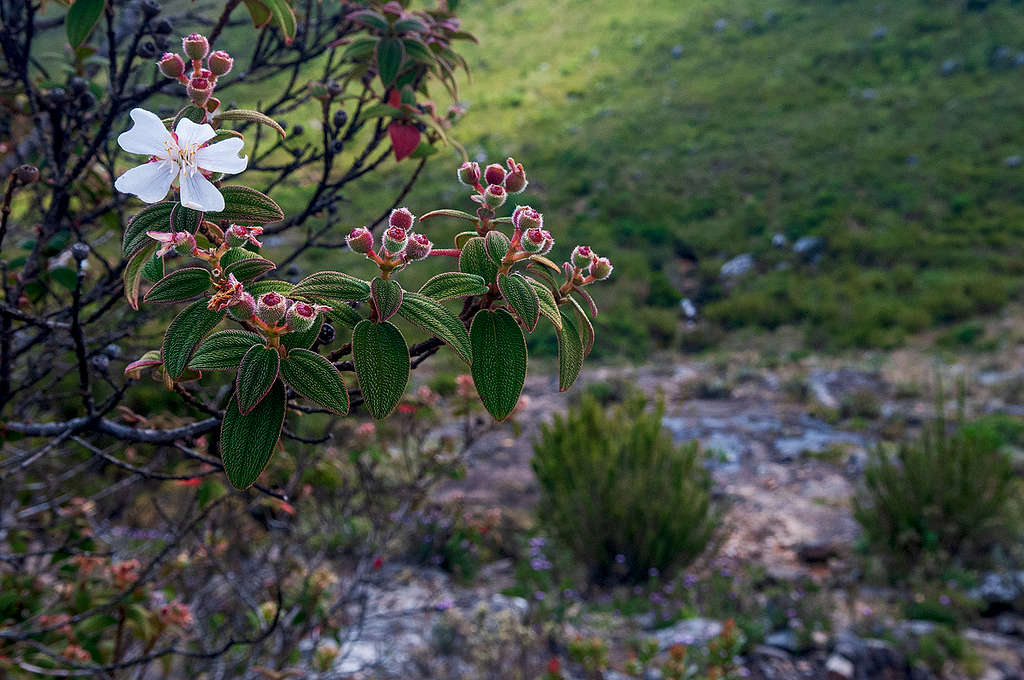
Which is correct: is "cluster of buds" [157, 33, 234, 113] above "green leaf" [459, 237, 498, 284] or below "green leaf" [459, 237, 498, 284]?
above

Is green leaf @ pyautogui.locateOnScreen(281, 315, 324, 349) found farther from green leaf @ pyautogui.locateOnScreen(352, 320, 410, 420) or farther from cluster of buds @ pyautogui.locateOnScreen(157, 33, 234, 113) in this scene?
cluster of buds @ pyautogui.locateOnScreen(157, 33, 234, 113)

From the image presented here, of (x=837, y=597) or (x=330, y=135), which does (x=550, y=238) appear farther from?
(x=837, y=597)

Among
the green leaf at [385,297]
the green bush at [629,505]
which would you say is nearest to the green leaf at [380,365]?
the green leaf at [385,297]

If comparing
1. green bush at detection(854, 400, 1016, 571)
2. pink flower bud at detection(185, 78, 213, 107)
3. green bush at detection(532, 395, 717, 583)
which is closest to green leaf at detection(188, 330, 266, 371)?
pink flower bud at detection(185, 78, 213, 107)

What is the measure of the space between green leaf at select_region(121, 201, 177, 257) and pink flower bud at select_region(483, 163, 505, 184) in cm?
31

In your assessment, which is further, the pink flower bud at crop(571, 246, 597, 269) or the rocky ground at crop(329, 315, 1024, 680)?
the rocky ground at crop(329, 315, 1024, 680)

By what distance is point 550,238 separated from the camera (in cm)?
59

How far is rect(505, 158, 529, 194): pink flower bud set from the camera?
0.66m

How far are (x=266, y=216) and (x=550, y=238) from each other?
0.26 m

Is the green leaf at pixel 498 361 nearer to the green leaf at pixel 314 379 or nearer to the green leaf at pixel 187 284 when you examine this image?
the green leaf at pixel 314 379

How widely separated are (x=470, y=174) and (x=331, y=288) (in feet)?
0.77

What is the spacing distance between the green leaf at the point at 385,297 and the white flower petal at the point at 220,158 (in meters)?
0.16

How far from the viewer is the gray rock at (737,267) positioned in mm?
9031

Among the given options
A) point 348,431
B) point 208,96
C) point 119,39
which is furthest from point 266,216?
point 348,431
